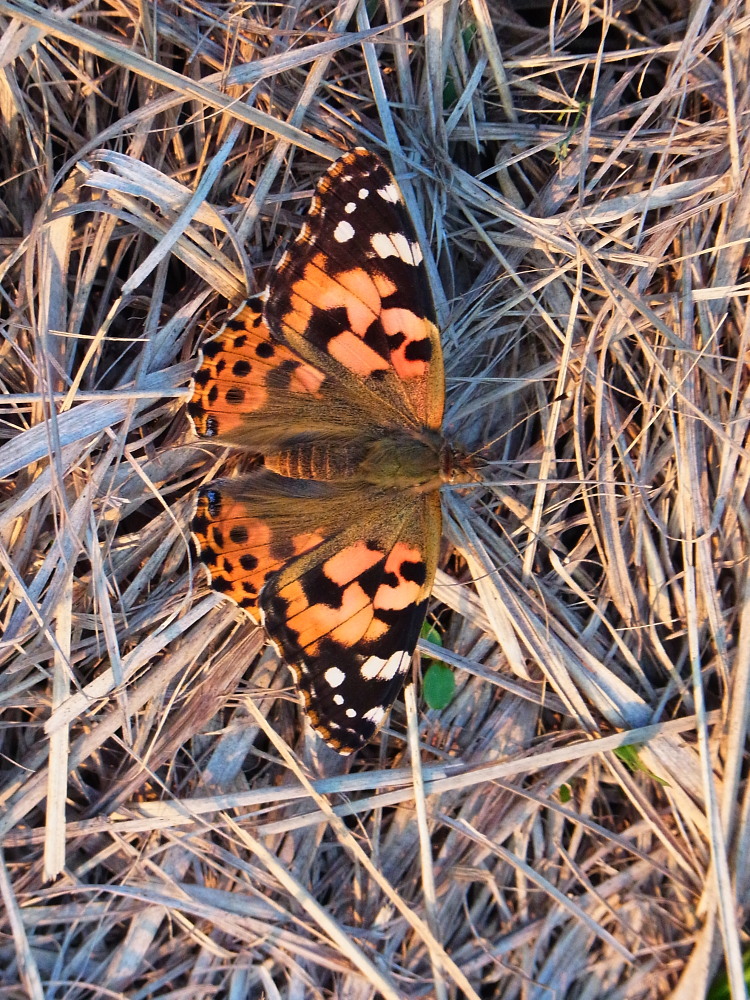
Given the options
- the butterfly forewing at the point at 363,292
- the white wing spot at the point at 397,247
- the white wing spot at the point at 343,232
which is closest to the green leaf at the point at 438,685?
the butterfly forewing at the point at 363,292

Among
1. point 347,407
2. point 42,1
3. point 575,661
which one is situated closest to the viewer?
point 42,1

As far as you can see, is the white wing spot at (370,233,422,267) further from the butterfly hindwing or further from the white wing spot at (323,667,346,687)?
A: the white wing spot at (323,667,346,687)

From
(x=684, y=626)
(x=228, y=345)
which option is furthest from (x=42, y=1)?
(x=684, y=626)

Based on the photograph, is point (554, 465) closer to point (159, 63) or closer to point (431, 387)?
point (431, 387)

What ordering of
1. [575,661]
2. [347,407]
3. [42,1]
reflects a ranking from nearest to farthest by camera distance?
[42,1]
[347,407]
[575,661]

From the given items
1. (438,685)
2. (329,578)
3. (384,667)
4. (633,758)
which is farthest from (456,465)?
(633,758)

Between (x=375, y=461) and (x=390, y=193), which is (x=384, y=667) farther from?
(x=390, y=193)

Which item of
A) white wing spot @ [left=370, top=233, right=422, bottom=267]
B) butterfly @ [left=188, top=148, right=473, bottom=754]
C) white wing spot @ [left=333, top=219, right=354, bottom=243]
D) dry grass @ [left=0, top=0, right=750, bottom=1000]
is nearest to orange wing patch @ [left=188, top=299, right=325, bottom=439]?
butterfly @ [left=188, top=148, right=473, bottom=754]
